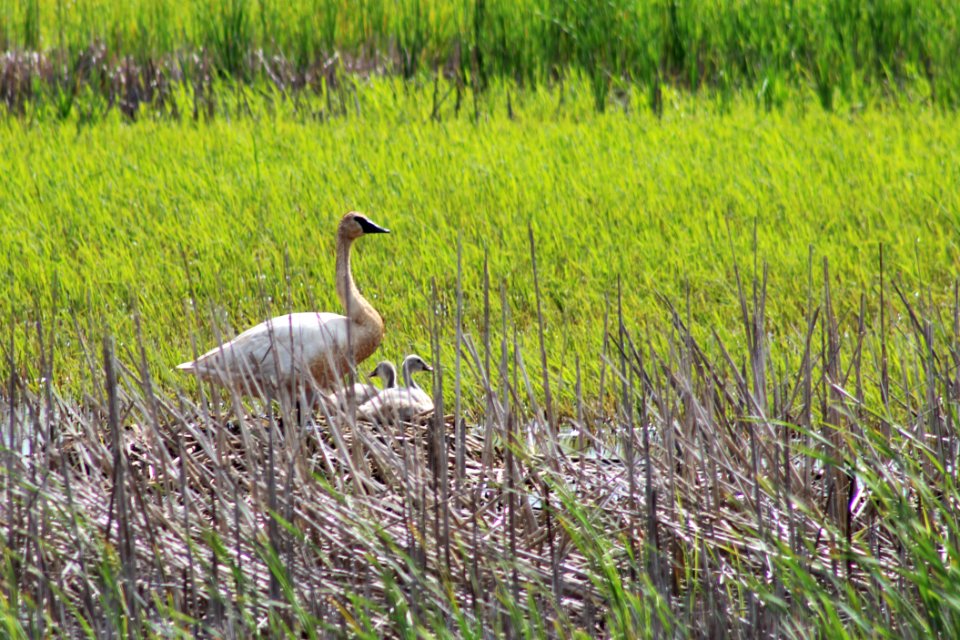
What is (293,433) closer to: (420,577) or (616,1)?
(420,577)

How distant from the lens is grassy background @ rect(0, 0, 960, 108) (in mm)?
8883

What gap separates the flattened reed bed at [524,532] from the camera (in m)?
2.79

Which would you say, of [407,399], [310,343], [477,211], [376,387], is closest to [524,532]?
[407,399]

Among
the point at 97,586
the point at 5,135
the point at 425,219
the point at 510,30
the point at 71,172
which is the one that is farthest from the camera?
the point at 510,30

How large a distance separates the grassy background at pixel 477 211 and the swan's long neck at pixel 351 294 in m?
0.34

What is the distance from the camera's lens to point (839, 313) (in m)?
5.55

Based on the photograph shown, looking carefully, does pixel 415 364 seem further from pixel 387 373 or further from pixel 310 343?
pixel 310 343

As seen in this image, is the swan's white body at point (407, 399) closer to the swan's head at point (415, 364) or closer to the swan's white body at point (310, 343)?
the swan's head at point (415, 364)

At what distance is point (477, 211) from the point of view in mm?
6852

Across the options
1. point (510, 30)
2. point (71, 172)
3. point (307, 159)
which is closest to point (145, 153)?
point (71, 172)

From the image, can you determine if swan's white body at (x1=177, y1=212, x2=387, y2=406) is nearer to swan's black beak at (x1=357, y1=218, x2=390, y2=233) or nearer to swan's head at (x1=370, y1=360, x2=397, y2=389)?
swan's head at (x1=370, y1=360, x2=397, y2=389)

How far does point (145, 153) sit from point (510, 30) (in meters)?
2.60

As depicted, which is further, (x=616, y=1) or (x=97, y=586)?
(x=616, y=1)

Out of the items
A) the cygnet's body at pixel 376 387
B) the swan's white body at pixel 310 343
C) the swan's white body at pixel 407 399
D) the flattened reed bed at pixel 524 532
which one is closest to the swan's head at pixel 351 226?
the swan's white body at pixel 310 343
